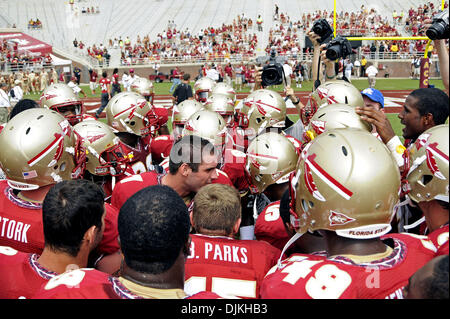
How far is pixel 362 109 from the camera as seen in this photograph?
3.19 metres

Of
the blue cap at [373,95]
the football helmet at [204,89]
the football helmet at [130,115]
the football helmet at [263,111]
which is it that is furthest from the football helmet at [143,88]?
the blue cap at [373,95]

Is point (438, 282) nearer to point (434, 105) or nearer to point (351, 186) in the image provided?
point (351, 186)

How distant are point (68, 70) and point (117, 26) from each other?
1394cm

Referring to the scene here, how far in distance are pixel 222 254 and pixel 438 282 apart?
1248mm

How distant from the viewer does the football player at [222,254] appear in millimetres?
2336

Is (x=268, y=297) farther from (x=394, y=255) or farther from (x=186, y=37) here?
(x=186, y=37)

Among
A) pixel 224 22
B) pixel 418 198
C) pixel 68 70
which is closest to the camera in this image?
pixel 418 198

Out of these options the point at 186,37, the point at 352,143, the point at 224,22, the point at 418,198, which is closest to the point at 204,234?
the point at 352,143

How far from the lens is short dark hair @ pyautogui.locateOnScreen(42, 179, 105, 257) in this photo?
2221 millimetres

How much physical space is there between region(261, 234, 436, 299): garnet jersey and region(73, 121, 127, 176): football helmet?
2765 mm

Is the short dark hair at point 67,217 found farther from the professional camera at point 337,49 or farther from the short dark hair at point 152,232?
the professional camera at point 337,49

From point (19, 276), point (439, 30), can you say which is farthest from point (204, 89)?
point (19, 276)

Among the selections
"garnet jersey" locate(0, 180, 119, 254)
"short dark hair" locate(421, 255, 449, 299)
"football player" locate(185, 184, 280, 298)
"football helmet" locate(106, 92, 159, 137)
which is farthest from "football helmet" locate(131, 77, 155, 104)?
"short dark hair" locate(421, 255, 449, 299)

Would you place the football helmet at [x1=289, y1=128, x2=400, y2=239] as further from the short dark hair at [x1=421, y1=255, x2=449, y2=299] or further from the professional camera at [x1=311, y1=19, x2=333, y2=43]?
the professional camera at [x1=311, y1=19, x2=333, y2=43]
